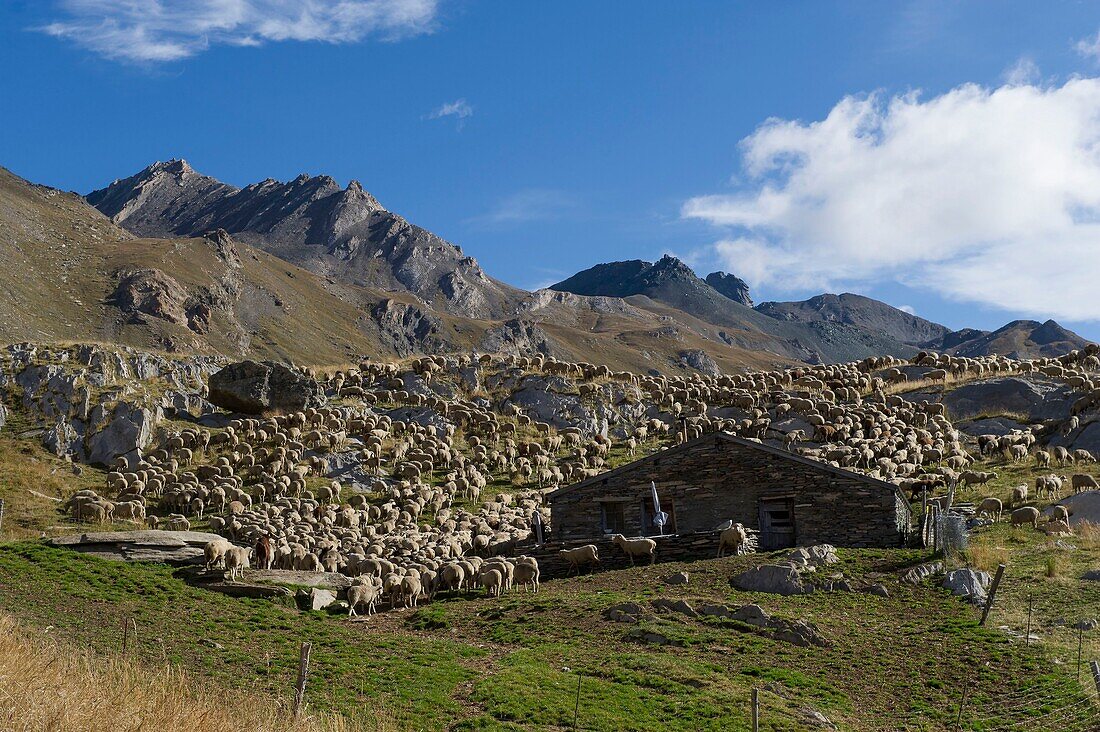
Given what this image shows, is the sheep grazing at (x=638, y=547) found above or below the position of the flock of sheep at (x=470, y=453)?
below

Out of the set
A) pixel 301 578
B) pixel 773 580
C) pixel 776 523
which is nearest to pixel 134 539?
pixel 301 578

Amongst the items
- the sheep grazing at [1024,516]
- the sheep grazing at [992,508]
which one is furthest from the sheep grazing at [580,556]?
the sheep grazing at [992,508]

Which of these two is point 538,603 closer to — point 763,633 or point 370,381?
point 763,633

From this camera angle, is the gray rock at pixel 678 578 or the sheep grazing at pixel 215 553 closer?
the gray rock at pixel 678 578

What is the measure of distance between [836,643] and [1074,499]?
1891 cm

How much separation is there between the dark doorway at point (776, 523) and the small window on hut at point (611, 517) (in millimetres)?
5272

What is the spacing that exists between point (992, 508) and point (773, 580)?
14249 mm

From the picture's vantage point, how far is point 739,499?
32.4 meters

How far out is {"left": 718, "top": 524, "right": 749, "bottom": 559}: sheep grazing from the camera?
2894 cm

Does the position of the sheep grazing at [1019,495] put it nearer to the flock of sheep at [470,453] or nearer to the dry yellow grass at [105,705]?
the flock of sheep at [470,453]

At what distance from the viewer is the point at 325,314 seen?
184750 mm

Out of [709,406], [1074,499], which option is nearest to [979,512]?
[1074,499]

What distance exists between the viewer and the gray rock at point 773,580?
23984mm

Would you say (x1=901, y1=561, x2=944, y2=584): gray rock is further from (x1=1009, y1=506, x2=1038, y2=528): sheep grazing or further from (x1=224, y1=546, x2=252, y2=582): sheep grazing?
(x1=224, y1=546, x2=252, y2=582): sheep grazing
